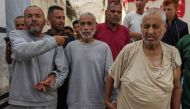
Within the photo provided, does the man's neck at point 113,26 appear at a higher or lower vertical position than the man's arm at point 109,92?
higher

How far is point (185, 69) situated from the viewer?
3410 millimetres

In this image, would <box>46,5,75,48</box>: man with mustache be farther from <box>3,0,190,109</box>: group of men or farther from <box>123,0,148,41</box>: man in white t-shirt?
<box>123,0,148,41</box>: man in white t-shirt

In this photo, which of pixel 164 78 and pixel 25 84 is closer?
pixel 164 78

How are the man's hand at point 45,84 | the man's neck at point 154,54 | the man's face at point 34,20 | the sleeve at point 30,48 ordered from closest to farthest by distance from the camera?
the man's neck at point 154,54
the sleeve at point 30,48
the man's hand at point 45,84
the man's face at point 34,20

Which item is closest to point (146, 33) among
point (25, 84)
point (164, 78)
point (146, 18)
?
point (146, 18)

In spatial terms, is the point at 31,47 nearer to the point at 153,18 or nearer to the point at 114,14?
the point at 153,18

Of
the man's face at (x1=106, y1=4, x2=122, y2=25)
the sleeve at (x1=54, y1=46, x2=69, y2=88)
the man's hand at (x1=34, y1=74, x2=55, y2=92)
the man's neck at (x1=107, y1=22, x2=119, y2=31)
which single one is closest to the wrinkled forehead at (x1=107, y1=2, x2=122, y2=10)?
the man's face at (x1=106, y1=4, x2=122, y2=25)

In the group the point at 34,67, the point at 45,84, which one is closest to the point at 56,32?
the point at 34,67

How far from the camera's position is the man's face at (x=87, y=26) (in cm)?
353

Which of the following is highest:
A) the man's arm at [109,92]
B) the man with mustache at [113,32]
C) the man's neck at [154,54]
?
the man with mustache at [113,32]

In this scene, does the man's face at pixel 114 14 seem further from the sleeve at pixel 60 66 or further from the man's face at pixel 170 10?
the sleeve at pixel 60 66

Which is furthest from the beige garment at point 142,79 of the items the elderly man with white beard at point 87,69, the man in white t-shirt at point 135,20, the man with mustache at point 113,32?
the man in white t-shirt at point 135,20

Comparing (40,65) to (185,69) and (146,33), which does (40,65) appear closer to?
(146,33)

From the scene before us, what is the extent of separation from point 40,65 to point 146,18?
109 cm
